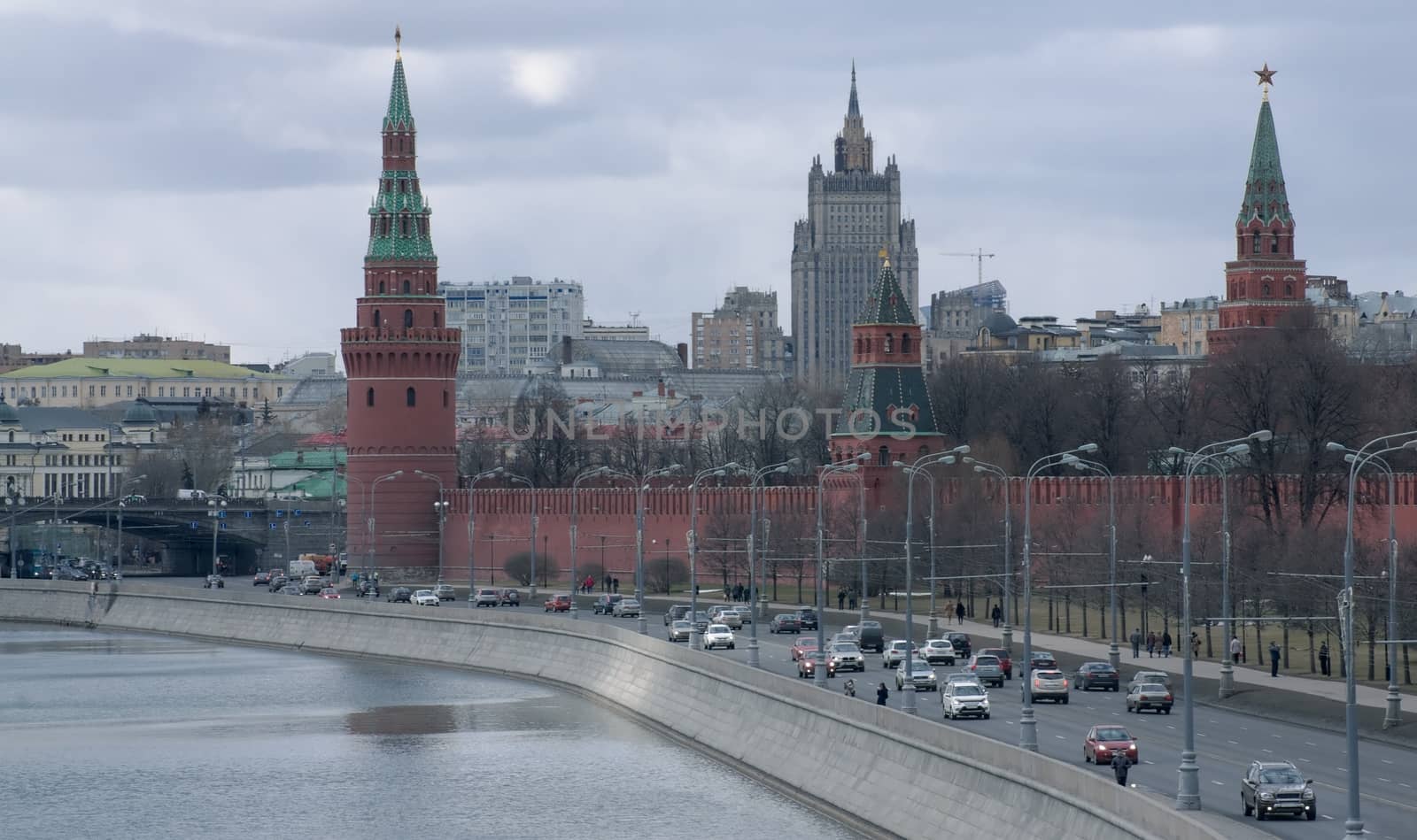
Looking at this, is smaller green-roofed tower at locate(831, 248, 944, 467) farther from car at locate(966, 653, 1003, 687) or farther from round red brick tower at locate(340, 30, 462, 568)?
car at locate(966, 653, 1003, 687)

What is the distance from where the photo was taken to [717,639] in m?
75.1

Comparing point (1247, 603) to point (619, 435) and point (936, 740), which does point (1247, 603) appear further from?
point (619, 435)

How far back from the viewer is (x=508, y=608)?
9656cm

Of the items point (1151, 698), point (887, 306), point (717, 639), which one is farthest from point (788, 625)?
point (887, 306)

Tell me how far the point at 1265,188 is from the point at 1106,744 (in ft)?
299

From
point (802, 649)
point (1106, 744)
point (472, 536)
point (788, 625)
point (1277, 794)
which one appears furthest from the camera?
point (472, 536)

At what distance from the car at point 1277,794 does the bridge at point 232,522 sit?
91423 millimetres

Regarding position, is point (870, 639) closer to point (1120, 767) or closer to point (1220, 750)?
point (1220, 750)

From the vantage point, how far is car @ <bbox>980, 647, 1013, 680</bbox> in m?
64.9

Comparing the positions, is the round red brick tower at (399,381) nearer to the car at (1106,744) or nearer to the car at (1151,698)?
the car at (1151,698)

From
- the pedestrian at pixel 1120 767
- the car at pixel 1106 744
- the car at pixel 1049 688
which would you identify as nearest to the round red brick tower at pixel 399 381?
the car at pixel 1049 688

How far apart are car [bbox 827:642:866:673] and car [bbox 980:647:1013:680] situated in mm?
2996

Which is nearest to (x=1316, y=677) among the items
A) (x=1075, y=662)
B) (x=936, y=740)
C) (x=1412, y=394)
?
(x=1075, y=662)

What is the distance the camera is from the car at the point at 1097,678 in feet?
203
